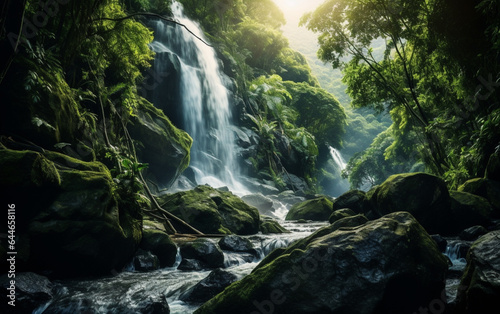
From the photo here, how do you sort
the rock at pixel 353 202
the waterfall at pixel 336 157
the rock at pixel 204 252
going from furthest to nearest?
1. the waterfall at pixel 336 157
2. the rock at pixel 353 202
3. the rock at pixel 204 252

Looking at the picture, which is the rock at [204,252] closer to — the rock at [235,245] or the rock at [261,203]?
the rock at [235,245]

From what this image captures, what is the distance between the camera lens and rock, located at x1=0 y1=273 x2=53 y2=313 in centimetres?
380

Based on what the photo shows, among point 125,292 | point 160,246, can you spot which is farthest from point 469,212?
point 125,292

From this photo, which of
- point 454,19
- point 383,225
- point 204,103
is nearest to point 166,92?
point 204,103

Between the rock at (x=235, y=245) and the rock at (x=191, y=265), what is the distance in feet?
3.34

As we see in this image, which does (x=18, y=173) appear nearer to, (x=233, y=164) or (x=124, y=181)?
(x=124, y=181)

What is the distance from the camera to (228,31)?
91.7 feet

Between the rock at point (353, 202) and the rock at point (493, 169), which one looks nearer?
the rock at point (493, 169)

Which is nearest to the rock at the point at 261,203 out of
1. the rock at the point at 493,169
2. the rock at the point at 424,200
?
the rock at the point at 424,200

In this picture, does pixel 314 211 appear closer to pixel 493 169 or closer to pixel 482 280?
pixel 493 169

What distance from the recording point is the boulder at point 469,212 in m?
8.57

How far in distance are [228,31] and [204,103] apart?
38.6ft

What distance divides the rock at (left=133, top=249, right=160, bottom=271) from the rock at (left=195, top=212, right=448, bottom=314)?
8.76ft

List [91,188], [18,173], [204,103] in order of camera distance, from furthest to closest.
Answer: [204,103] → [91,188] → [18,173]
